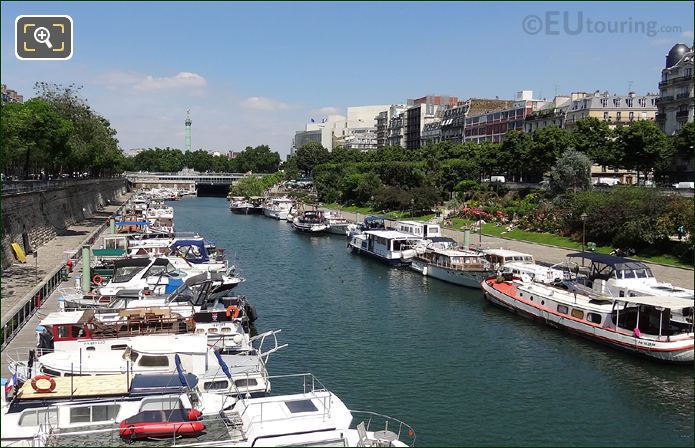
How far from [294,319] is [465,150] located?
9690cm

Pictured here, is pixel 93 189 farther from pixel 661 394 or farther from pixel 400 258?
pixel 661 394

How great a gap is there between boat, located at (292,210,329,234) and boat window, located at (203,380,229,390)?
266 feet

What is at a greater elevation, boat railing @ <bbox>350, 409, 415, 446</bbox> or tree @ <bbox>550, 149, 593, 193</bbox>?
tree @ <bbox>550, 149, 593, 193</bbox>

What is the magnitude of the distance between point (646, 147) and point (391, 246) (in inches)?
1586

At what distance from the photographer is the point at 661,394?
3325 centimetres

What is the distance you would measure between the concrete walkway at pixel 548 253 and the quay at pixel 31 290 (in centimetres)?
4349

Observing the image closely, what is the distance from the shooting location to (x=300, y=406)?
24156mm

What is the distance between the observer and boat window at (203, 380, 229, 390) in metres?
28.5

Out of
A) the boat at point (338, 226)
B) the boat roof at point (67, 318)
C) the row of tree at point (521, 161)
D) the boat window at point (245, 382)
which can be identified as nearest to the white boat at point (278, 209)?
the row of tree at point (521, 161)

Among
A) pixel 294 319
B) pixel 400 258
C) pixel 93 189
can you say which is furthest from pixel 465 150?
pixel 294 319

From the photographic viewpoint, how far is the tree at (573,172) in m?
91.1

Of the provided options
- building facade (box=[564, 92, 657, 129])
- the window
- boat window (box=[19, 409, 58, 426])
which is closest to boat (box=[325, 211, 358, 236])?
building facade (box=[564, 92, 657, 129])

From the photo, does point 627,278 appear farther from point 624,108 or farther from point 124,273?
point 624,108

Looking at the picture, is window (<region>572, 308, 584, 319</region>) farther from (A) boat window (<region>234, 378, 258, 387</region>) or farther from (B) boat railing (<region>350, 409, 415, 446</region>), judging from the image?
(A) boat window (<region>234, 378, 258, 387</region>)
